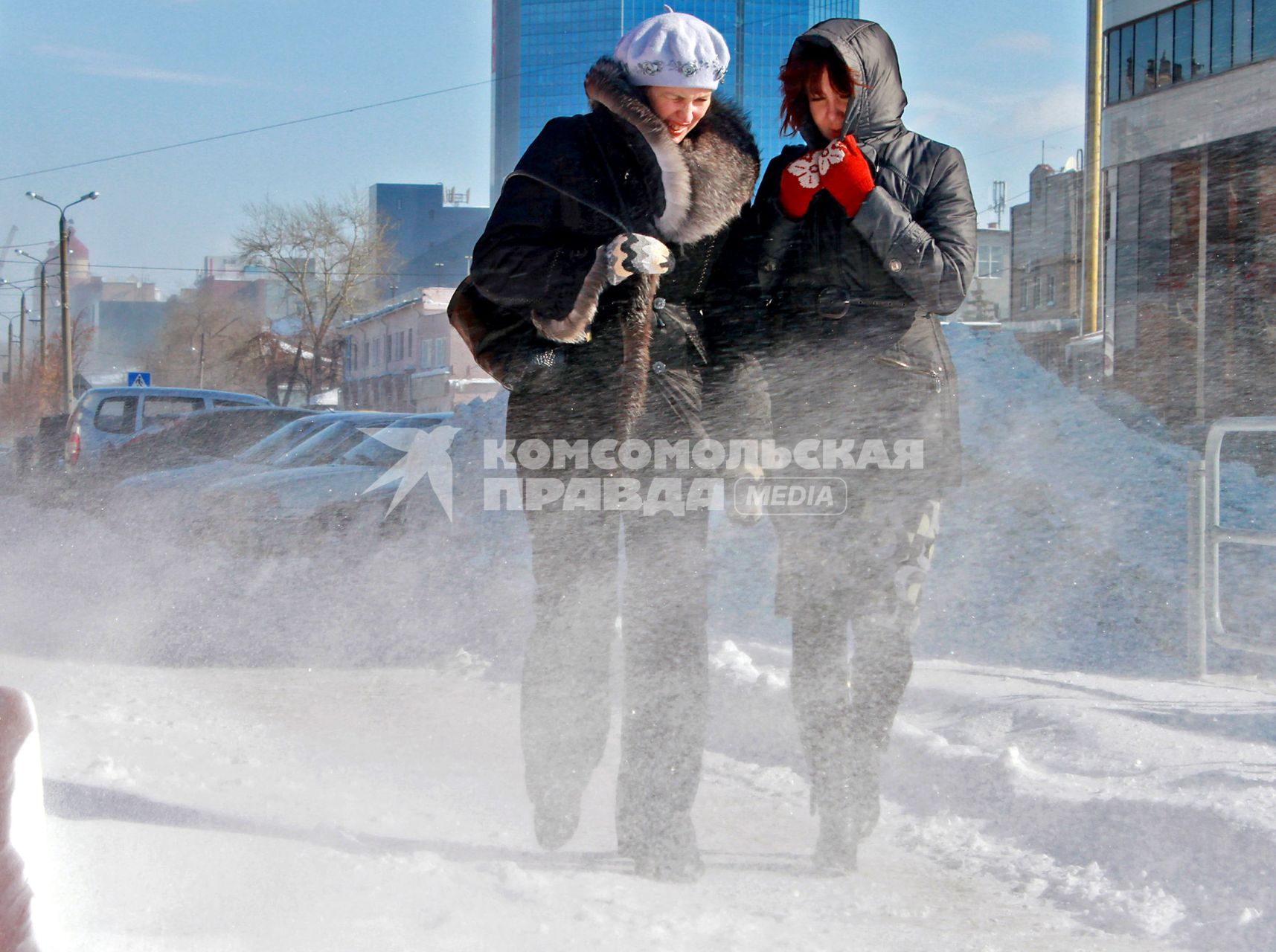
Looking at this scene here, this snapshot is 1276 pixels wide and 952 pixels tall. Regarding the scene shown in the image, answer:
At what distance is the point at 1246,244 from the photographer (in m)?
15.8

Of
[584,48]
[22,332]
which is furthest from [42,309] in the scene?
[584,48]

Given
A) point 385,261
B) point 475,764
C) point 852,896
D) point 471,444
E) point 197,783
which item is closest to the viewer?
point 852,896

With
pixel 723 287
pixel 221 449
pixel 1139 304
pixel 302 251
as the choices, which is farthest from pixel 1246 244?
pixel 302 251

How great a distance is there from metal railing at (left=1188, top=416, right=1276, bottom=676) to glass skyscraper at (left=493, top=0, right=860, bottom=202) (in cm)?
222

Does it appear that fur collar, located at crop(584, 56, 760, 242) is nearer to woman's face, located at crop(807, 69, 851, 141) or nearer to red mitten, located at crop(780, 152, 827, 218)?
red mitten, located at crop(780, 152, 827, 218)

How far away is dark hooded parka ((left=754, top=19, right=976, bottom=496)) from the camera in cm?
247

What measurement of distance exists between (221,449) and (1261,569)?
7.81 m

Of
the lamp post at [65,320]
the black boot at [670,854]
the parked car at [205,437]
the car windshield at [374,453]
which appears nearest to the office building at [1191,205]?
the car windshield at [374,453]

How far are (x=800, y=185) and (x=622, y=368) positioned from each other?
58 centimetres

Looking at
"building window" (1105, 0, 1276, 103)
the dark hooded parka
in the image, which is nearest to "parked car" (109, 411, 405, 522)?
the dark hooded parka

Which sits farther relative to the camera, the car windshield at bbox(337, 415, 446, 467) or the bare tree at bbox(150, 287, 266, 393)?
the bare tree at bbox(150, 287, 266, 393)

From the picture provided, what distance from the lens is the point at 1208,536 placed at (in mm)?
4434

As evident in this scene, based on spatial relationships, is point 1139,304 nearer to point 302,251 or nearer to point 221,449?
point 221,449

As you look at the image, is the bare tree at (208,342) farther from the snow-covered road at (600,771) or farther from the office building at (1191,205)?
the snow-covered road at (600,771)
